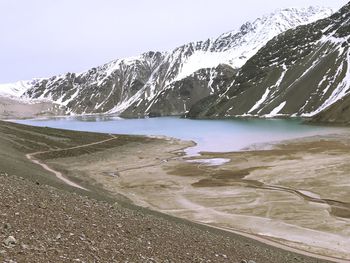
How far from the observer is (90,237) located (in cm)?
1730

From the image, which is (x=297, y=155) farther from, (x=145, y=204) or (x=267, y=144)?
(x=145, y=204)

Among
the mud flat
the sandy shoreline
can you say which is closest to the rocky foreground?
the sandy shoreline

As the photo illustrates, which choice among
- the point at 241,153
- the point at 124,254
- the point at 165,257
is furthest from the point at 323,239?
the point at 241,153

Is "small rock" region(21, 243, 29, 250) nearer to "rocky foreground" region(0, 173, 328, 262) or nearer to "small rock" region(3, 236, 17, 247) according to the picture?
"rocky foreground" region(0, 173, 328, 262)

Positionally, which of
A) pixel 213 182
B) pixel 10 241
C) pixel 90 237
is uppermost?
pixel 10 241

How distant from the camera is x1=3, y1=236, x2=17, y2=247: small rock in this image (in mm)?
13614

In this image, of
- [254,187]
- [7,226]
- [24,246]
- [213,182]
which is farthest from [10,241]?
[213,182]

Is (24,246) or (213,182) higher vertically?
(24,246)

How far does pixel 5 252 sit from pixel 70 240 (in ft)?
10.9

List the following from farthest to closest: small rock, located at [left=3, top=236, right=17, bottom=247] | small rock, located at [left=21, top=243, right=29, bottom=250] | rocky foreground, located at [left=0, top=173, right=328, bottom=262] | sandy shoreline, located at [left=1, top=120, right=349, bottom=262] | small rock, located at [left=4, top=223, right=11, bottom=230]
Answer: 1. sandy shoreline, located at [left=1, top=120, right=349, bottom=262]
2. small rock, located at [left=4, top=223, right=11, bottom=230]
3. rocky foreground, located at [left=0, top=173, right=328, bottom=262]
4. small rock, located at [left=21, top=243, right=29, bottom=250]
5. small rock, located at [left=3, top=236, right=17, bottom=247]

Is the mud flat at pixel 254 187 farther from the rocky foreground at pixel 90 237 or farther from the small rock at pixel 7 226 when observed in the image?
the small rock at pixel 7 226

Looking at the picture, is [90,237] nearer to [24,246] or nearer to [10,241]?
[24,246]

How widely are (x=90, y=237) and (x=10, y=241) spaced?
3.99 meters

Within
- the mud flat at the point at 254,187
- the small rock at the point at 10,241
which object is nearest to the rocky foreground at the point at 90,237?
the small rock at the point at 10,241
